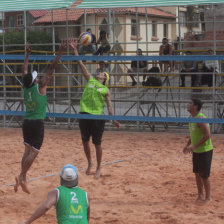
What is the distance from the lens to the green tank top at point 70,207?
12.1ft

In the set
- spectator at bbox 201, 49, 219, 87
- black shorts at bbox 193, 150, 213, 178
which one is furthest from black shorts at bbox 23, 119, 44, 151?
spectator at bbox 201, 49, 219, 87

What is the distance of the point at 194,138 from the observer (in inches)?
236

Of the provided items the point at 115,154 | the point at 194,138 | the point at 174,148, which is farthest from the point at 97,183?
the point at 174,148

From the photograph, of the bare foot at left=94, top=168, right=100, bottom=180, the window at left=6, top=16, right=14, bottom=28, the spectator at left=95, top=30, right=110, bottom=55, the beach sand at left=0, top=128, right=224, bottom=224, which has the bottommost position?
the beach sand at left=0, top=128, right=224, bottom=224

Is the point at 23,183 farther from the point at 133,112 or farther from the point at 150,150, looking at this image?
the point at 133,112

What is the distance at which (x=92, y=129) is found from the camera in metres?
7.27

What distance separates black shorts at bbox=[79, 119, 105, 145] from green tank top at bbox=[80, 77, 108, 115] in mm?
187

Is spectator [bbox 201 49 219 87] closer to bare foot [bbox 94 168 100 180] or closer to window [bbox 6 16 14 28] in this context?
bare foot [bbox 94 168 100 180]

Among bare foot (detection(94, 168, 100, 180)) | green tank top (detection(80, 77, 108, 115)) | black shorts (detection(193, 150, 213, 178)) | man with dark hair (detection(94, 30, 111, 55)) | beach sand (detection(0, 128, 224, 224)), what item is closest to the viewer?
beach sand (detection(0, 128, 224, 224))

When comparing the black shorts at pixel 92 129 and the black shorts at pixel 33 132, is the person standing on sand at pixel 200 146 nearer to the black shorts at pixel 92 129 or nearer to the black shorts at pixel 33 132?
the black shorts at pixel 92 129

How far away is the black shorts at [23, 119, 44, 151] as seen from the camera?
19.6 feet

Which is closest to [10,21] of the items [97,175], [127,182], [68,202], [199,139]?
[97,175]

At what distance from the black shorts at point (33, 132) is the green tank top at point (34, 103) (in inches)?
2.6

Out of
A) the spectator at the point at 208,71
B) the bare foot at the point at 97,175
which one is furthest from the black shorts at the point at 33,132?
the spectator at the point at 208,71
